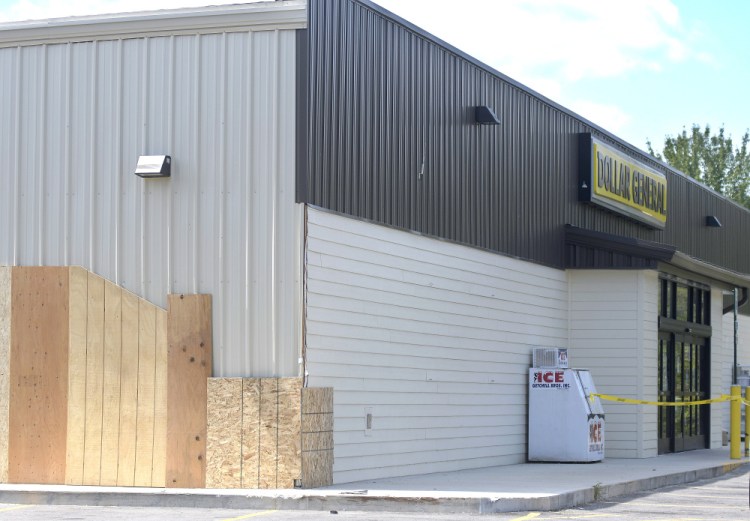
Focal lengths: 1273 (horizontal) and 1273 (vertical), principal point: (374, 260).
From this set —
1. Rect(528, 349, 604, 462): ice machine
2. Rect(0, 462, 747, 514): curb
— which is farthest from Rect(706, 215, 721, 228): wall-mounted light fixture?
Rect(0, 462, 747, 514): curb

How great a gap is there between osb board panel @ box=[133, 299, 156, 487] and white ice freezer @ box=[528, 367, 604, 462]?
25.1 feet

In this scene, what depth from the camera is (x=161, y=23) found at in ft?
50.1

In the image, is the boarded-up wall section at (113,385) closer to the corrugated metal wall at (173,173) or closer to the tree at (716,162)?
the corrugated metal wall at (173,173)

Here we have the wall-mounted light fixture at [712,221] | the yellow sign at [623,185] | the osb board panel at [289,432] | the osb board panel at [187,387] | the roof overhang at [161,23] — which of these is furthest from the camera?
the wall-mounted light fixture at [712,221]

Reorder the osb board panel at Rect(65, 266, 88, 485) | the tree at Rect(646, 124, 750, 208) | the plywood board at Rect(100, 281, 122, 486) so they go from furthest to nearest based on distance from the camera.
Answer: the tree at Rect(646, 124, 750, 208), the osb board panel at Rect(65, 266, 88, 485), the plywood board at Rect(100, 281, 122, 486)

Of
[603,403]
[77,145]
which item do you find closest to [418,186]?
[77,145]

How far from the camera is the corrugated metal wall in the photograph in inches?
583

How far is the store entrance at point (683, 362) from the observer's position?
23.3m

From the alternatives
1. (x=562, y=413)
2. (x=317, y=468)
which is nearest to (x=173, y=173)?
(x=317, y=468)

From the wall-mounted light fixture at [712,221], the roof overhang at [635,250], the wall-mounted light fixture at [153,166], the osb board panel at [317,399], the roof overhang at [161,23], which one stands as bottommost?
the osb board panel at [317,399]

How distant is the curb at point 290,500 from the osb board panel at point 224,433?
1.20ft

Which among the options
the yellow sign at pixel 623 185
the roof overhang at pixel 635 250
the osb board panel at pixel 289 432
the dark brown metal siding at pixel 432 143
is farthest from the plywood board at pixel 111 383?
the yellow sign at pixel 623 185

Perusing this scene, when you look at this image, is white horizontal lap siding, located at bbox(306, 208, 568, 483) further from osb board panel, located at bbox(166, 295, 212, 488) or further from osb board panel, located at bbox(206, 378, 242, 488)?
osb board panel, located at bbox(166, 295, 212, 488)

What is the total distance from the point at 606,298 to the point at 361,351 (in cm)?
777
